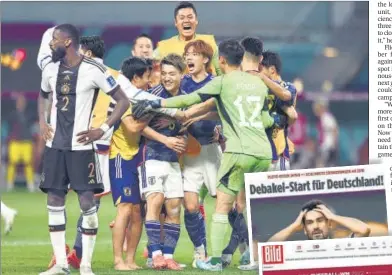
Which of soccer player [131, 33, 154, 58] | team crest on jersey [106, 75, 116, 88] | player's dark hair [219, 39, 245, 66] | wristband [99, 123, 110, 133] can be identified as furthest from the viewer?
soccer player [131, 33, 154, 58]

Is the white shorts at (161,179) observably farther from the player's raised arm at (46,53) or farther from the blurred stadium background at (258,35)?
the blurred stadium background at (258,35)

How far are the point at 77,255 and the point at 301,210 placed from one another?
2.88 metres

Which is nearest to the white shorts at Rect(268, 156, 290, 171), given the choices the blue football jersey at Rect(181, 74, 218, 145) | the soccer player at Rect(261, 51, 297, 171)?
the soccer player at Rect(261, 51, 297, 171)

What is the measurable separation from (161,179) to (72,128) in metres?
1.28

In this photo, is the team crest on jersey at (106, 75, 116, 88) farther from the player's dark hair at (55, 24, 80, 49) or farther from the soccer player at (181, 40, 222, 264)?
the soccer player at (181, 40, 222, 264)

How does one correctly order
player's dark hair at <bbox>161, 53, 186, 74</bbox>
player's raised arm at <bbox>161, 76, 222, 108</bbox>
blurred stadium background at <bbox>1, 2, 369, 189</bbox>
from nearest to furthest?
player's raised arm at <bbox>161, 76, 222, 108</bbox> → player's dark hair at <bbox>161, 53, 186, 74</bbox> → blurred stadium background at <bbox>1, 2, 369, 189</bbox>

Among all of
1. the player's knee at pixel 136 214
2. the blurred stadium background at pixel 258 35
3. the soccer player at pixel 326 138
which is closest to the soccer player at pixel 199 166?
the player's knee at pixel 136 214

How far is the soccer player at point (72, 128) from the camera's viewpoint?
10539 mm

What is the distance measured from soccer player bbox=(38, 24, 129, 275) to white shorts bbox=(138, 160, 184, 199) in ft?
2.79

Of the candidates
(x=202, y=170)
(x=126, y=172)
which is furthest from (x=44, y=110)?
(x=202, y=170)

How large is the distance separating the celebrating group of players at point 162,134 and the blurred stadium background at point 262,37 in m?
14.1

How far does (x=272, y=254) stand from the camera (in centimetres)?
933

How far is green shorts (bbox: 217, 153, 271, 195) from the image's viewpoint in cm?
1105

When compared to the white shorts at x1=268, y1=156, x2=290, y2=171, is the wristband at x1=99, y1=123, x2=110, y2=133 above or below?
above
